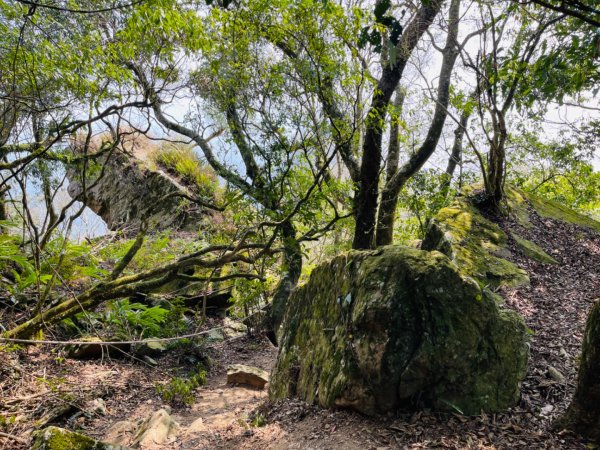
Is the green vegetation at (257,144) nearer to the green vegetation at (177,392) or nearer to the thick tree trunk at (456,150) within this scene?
the green vegetation at (177,392)

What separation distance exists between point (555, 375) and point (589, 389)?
1.08m

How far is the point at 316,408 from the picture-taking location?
146 inches

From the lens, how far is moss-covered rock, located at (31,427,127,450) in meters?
2.69

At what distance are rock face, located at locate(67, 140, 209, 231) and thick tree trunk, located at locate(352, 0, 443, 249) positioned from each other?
5.27 m

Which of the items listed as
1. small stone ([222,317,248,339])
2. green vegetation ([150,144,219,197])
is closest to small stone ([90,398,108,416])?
small stone ([222,317,248,339])

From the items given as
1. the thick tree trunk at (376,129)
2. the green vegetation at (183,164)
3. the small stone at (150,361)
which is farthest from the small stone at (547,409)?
the green vegetation at (183,164)

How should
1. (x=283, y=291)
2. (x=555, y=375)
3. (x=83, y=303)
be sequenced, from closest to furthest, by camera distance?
1. (x=555, y=375)
2. (x=83, y=303)
3. (x=283, y=291)

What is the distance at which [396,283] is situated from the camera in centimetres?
351

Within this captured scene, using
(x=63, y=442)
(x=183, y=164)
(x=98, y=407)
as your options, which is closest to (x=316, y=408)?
(x=63, y=442)

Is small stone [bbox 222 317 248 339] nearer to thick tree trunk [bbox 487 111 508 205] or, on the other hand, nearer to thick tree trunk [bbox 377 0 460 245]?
thick tree trunk [bbox 377 0 460 245]

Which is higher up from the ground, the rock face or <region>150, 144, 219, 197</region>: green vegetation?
<region>150, 144, 219, 197</region>: green vegetation

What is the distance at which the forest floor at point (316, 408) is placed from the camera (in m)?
2.97

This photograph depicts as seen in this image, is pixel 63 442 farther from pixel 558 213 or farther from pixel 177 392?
pixel 558 213

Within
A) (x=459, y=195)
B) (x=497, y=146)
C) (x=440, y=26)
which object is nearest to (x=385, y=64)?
(x=440, y=26)
